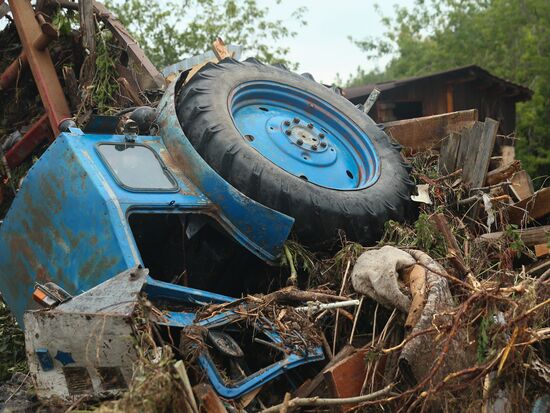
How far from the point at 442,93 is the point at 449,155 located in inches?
386

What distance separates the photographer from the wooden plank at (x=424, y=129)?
641cm

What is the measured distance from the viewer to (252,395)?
348 cm

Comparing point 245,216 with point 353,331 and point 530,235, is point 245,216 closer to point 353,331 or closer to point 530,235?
point 353,331

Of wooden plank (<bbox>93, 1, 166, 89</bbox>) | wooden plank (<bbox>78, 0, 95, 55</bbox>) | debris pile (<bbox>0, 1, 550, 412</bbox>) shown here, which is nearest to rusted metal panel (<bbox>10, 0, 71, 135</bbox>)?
wooden plank (<bbox>78, 0, 95, 55</bbox>)

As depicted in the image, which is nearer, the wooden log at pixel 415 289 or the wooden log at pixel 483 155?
the wooden log at pixel 415 289

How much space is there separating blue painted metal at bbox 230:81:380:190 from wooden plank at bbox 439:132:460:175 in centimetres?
62

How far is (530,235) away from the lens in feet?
16.2

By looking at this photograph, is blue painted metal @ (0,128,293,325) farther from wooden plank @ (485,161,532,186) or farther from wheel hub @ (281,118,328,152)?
wooden plank @ (485,161,532,186)

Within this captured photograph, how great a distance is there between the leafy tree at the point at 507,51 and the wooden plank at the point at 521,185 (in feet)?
29.2

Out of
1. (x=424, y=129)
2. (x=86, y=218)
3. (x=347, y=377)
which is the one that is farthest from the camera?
(x=424, y=129)

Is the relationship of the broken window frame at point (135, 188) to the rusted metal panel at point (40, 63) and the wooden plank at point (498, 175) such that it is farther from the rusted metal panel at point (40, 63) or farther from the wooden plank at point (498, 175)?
the wooden plank at point (498, 175)

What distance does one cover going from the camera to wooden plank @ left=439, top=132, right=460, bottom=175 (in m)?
5.82

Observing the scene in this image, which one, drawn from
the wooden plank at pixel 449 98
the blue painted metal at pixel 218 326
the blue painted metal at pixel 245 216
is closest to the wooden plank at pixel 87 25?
the blue painted metal at pixel 245 216

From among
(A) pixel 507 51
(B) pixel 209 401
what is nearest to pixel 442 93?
(A) pixel 507 51
